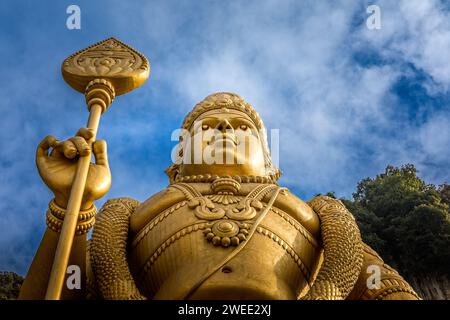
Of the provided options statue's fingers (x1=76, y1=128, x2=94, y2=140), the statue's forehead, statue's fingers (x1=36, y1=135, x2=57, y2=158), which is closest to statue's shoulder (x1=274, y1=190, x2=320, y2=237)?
the statue's forehead

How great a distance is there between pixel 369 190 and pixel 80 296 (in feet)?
41.0

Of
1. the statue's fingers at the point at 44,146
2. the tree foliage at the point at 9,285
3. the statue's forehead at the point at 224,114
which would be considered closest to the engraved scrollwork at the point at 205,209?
the statue's fingers at the point at 44,146

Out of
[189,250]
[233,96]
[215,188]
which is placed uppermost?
[233,96]

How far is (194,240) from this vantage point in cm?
381

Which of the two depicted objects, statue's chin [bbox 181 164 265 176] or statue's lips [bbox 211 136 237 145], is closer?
statue's chin [bbox 181 164 265 176]

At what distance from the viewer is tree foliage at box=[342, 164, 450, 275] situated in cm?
1104

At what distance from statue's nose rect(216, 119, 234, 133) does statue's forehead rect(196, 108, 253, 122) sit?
19 centimetres

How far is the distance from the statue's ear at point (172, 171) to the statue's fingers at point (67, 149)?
84.9 inches

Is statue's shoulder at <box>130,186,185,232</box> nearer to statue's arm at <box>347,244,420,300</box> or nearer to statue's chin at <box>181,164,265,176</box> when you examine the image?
statue's chin at <box>181,164,265,176</box>

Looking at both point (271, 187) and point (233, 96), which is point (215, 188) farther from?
point (233, 96)

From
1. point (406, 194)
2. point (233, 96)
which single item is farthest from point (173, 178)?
point (406, 194)

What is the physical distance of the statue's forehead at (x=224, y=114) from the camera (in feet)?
17.9
